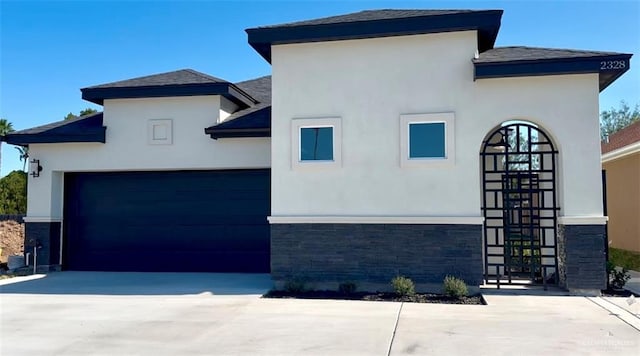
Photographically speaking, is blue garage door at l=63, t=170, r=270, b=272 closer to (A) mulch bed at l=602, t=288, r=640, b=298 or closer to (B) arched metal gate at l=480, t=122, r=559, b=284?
(B) arched metal gate at l=480, t=122, r=559, b=284

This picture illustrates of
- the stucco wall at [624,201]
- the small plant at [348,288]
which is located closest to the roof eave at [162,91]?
the small plant at [348,288]

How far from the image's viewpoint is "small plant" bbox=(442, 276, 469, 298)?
9461mm

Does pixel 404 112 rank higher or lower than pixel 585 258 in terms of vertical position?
higher

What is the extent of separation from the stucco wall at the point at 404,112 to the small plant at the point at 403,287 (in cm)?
134

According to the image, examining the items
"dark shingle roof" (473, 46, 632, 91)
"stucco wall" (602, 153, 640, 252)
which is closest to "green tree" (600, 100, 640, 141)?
"stucco wall" (602, 153, 640, 252)

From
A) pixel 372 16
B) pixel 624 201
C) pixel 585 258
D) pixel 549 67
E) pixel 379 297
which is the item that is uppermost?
pixel 372 16

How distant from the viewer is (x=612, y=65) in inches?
377

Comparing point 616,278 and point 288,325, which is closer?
point 288,325

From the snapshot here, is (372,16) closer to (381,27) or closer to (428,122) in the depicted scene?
(381,27)

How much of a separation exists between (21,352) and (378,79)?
7529 mm

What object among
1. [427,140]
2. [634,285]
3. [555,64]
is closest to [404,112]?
[427,140]

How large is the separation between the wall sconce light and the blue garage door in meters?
0.69

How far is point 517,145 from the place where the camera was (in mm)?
10219

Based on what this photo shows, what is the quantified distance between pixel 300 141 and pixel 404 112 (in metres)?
2.17
